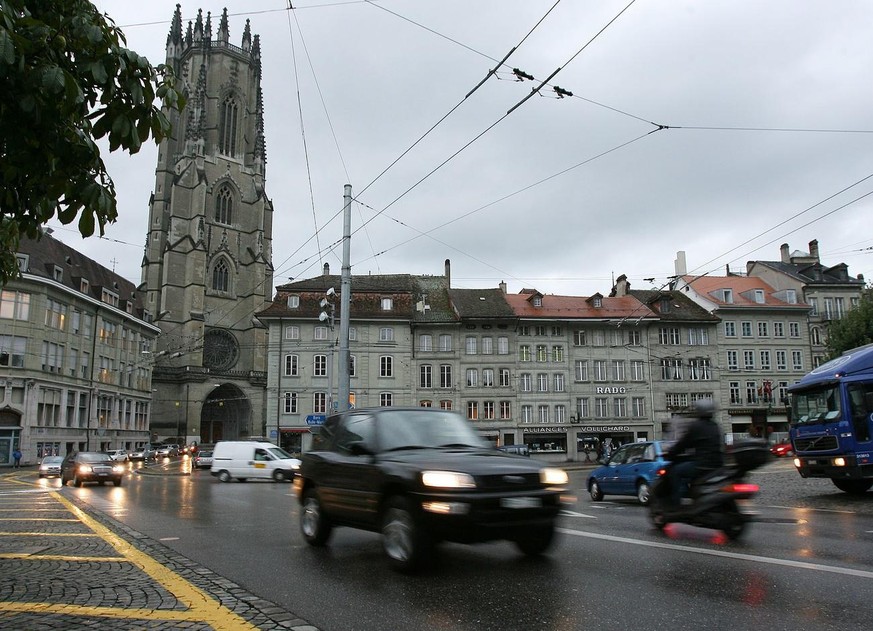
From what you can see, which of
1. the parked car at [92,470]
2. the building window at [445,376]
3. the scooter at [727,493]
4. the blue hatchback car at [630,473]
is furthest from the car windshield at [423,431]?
the building window at [445,376]

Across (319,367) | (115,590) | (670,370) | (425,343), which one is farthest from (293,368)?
(115,590)

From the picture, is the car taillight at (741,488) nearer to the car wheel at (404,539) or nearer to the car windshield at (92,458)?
the car wheel at (404,539)

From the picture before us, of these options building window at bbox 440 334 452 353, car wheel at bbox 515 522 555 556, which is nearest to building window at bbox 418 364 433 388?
building window at bbox 440 334 452 353

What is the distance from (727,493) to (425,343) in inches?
1826

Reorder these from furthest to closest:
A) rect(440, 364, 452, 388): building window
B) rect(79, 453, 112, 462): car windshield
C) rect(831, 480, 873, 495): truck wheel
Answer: rect(440, 364, 452, 388): building window → rect(79, 453, 112, 462): car windshield → rect(831, 480, 873, 495): truck wheel

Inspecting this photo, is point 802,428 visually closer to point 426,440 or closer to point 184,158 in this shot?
point 426,440

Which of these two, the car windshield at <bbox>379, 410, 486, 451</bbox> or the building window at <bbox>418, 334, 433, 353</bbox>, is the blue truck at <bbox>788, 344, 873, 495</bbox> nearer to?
the car windshield at <bbox>379, 410, 486, 451</bbox>

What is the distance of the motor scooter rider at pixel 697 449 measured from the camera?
8.34 metres

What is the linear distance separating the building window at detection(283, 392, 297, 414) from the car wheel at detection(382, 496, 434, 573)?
47.7 metres

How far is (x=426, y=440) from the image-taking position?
7.45 m

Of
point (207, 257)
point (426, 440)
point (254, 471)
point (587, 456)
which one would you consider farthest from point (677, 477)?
point (207, 257)

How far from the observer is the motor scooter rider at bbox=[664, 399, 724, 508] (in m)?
8.34

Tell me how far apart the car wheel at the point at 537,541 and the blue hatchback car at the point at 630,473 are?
868 centimetres

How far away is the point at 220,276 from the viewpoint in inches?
3462
